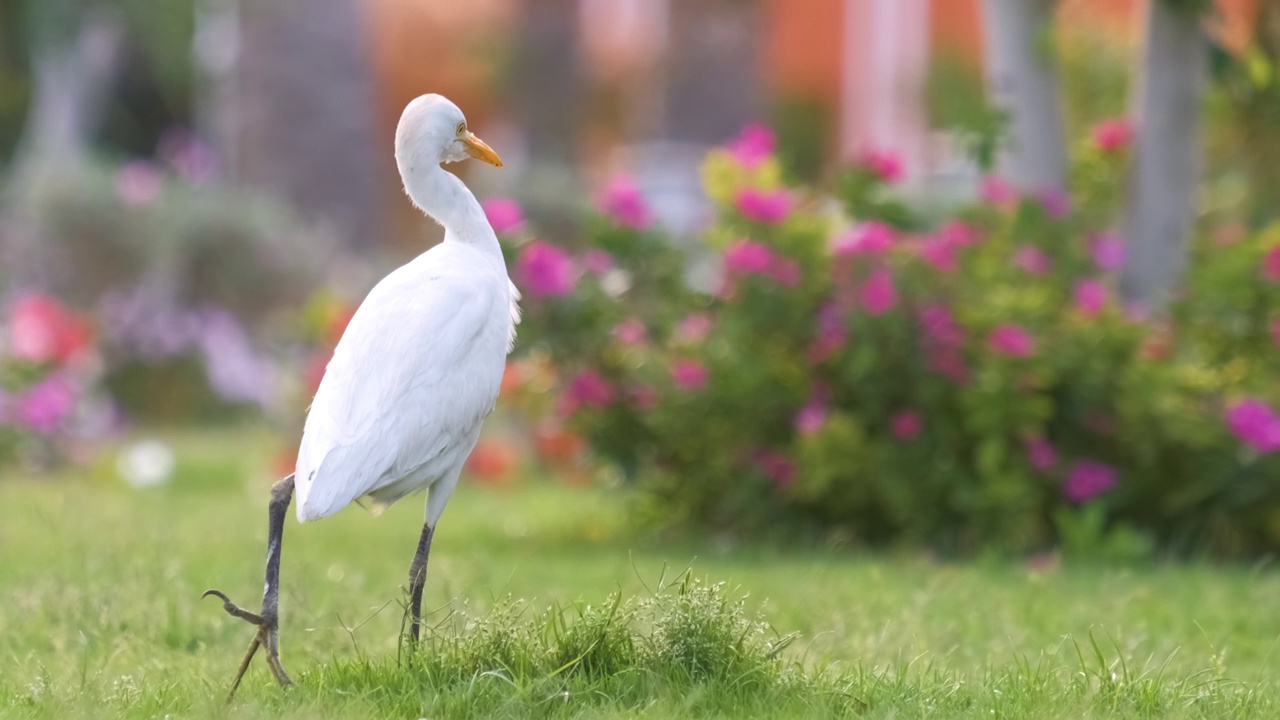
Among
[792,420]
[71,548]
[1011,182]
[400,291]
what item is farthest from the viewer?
[1011,182]

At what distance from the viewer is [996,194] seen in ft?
26.5

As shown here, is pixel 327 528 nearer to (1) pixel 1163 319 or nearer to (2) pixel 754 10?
(1) pixel 1163 319

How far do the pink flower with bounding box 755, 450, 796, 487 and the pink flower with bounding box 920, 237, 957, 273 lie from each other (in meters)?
1.01

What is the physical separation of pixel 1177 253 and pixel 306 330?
4.77 m

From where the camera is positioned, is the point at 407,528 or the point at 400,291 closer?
the point at 400,291

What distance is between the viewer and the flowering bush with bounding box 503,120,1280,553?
7176 millimetres

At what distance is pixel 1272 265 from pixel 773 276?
1935mm

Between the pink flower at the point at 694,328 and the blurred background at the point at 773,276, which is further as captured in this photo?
the pink flower at the point at 694,328

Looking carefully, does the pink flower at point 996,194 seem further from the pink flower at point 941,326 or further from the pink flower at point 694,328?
the pink flower at point 694,328

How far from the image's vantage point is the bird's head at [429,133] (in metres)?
4.89

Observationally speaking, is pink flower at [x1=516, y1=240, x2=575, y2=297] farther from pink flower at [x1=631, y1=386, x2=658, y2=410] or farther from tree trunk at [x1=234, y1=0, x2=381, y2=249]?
tree trunk at [x1=234, y1=0, x2=381, y2=249]

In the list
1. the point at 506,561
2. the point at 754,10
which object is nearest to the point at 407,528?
the point at 506,561

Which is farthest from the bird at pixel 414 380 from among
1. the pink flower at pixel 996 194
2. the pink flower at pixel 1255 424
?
the pink flower at pixel 996 194

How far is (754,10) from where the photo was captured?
62.3 ft
